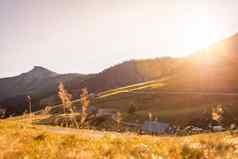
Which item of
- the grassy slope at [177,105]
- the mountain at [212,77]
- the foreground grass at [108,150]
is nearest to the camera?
the foreground grass at [108,150]

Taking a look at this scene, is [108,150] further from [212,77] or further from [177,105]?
[212,77]

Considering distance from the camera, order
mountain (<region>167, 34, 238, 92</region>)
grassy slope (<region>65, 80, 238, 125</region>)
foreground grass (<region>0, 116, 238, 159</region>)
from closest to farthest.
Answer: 1. foreground grass (<region>0, 116, 238, 159</region>)
2. grassy slope (<region>65, 80, 238, 125</region>)
3. mountain (<region>167, 34, 238, 92</region>)

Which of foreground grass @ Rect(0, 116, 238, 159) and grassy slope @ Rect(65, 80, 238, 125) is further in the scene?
grassy slope @ Rect(65, 80, 238, 125)

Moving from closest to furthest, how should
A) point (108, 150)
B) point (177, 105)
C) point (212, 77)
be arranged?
point (108, 150)
point (177, 105)
point (212, 77)

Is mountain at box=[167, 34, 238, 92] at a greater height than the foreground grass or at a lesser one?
greater

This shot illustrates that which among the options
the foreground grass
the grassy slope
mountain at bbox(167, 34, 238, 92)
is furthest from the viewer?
mountain at bbox(167, 34, 238, 92)

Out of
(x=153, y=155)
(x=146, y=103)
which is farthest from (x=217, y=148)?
(x=146, y=103)

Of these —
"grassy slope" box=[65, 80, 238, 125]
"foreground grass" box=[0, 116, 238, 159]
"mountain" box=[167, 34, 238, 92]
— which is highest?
"mountain" box=[167, 34, 238, 92]

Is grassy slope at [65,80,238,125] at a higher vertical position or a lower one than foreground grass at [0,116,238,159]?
lower

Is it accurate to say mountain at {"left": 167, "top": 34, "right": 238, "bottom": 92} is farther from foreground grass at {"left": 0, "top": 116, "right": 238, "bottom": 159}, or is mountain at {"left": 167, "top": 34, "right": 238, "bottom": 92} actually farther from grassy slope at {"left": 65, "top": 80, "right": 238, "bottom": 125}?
foreground grass at {"left": 0, "top": 116, "right": 238, "bottom": 159}

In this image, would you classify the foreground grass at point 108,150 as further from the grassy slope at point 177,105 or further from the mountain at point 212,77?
the mountain at point 212,77

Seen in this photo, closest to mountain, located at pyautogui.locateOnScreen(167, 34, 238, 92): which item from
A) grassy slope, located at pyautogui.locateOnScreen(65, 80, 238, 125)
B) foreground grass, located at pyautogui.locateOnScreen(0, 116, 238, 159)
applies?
grassy slope, located at pyautogui.locateOnScreen(65, 80, 238, 125)

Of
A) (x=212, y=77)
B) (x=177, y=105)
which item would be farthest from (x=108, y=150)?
(x=212, y=77)

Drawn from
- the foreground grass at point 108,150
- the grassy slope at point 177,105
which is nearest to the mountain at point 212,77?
the grassy slope at point 177,105
